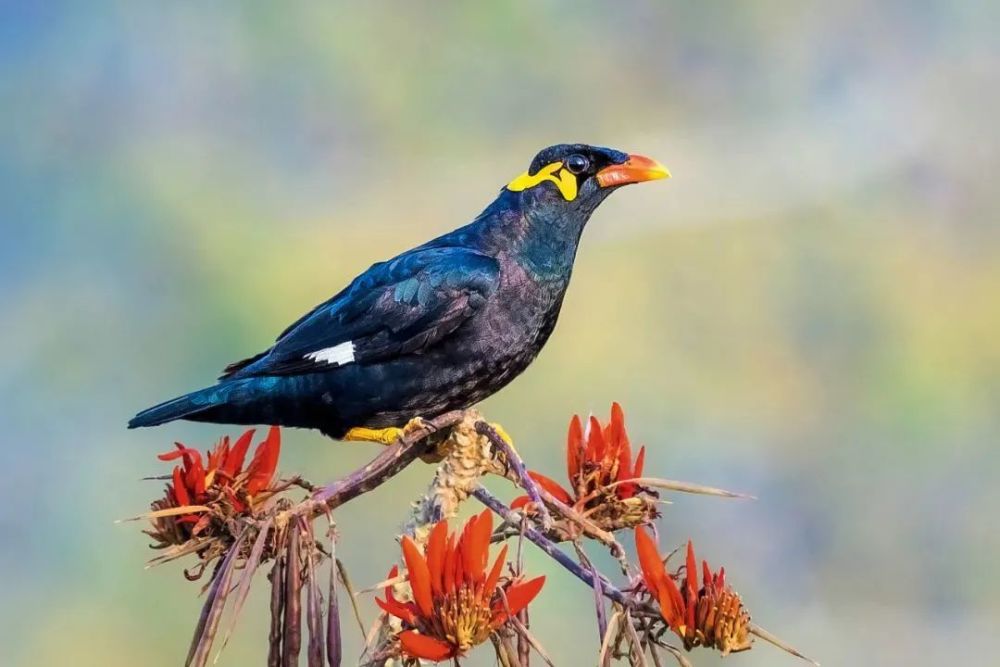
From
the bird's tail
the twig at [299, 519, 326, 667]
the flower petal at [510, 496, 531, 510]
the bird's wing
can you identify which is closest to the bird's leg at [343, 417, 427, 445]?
the bird's wing

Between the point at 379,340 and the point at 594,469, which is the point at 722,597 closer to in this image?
the point at 594,469

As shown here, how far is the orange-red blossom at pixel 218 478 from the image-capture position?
0.91m

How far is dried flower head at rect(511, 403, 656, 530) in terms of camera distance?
38.9 inches

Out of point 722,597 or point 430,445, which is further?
point 430,445

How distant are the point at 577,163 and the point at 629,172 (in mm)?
87

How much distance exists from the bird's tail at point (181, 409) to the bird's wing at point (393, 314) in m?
0.08

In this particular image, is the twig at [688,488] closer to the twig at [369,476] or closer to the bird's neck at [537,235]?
the twig at [369,476]

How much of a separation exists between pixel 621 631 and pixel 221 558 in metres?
0.36

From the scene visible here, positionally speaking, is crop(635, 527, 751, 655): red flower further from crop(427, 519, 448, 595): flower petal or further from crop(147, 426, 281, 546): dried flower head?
crop(147, 426, 281, 546): dried flower head

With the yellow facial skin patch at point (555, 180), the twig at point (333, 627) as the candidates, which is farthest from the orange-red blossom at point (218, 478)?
the yellow facial skin patch at point (555, 180)

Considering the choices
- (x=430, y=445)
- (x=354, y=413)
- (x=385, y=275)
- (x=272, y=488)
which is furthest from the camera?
(x=385, y=275)

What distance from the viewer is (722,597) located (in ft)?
2.74

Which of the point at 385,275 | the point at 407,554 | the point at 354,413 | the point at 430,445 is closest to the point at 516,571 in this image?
the point at 407,554

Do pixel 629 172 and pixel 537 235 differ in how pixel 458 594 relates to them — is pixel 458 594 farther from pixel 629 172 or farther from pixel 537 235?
pixel 629 172
